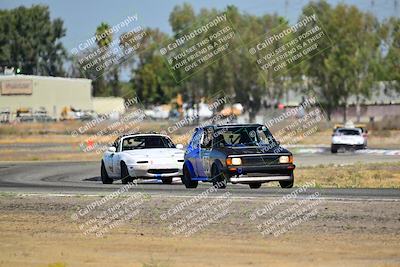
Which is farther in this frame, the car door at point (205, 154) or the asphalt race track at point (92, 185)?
the car door at point (205, 154)

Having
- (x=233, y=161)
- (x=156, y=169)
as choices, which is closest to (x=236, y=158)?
(x=233, y=161)

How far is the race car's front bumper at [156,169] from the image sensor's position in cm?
2520

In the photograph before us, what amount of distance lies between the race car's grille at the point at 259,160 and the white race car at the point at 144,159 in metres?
3.75

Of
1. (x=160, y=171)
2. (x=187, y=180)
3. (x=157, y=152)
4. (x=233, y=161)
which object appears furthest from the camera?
(x=157, y=152)

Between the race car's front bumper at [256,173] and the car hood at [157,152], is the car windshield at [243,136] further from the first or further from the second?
the car hood at [157,152]

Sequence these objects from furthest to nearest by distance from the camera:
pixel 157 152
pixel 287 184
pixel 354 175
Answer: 1. pixel 354 175
2. pixel 157 152
3. pixel 287 184

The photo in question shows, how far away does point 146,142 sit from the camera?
1057 inches

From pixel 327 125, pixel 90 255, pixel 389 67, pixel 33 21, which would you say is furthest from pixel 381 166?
pixel 33 21

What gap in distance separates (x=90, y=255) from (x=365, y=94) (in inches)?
3114

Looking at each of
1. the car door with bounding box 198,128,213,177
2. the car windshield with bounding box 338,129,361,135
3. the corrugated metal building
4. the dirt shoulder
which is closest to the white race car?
the car door with bounding box 198,128,213,177

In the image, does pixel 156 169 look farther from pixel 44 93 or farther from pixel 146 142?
pixel 44 93

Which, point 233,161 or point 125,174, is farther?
point 125,174

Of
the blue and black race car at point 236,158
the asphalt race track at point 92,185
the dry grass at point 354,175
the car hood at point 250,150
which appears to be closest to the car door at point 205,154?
the blue and black race car at point 236,158

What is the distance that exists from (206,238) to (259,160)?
7631mm
